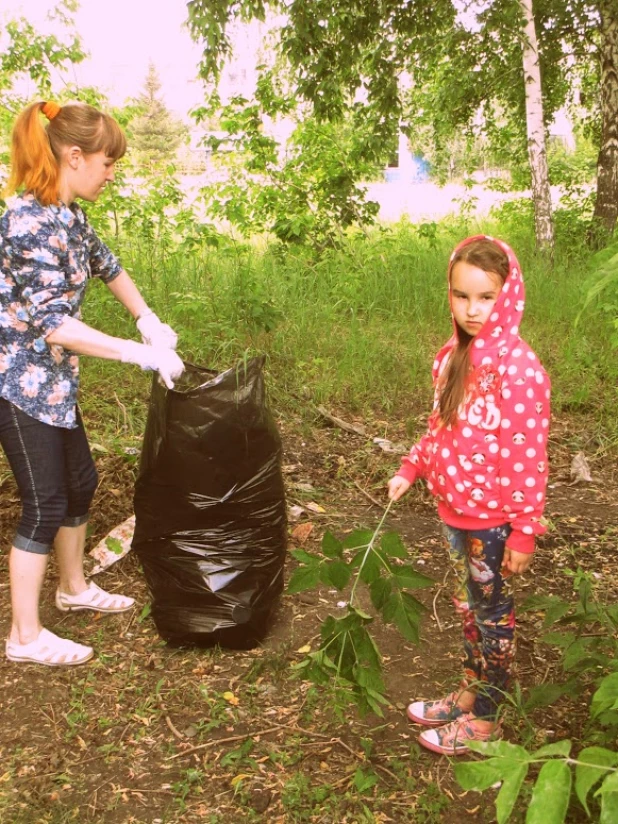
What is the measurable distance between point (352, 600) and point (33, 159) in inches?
58.0

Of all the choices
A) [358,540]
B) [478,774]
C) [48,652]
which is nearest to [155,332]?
[48,652]

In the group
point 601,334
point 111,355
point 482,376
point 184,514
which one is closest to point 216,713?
point 184,514

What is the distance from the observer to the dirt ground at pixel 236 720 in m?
1.88

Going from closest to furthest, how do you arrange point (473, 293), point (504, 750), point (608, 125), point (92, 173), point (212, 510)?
point (504, 750)
point (473, 293)
point (92, 173)
point (212, 510)
point (608, 125)

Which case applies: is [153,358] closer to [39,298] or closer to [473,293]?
[39,298]

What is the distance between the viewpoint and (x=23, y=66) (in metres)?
5.50

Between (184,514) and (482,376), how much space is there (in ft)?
3.66

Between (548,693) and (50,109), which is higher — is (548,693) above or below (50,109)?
below

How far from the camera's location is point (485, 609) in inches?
74.9

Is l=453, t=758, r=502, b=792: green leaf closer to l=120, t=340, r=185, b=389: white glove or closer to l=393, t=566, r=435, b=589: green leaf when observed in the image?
l=393, t=566, r=435, b=589: green leaf

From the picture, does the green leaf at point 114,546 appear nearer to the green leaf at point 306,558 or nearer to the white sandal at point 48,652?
the white sandal at point 48,652

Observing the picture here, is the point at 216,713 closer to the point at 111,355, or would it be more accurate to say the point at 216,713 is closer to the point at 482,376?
the point at 111,355

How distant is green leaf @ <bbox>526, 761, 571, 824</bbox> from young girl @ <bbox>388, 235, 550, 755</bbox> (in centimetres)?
83

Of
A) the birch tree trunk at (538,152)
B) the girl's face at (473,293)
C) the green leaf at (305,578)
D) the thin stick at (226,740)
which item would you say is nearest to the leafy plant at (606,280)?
the girl's face at (473,293)
